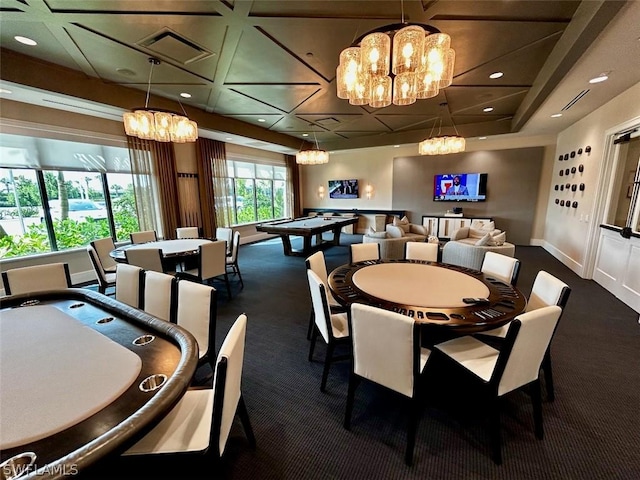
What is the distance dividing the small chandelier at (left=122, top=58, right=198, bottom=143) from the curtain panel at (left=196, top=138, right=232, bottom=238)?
10.6ft

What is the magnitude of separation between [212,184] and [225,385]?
22.1ft

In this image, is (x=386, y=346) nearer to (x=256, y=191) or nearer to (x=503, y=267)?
(x=503, y=267)

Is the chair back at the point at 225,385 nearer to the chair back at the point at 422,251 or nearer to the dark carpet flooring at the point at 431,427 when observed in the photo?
the dark carpet flooring at the point at 431,427

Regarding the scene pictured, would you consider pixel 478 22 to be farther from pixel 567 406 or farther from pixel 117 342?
pixel 117 342

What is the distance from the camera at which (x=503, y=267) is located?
2738 mm

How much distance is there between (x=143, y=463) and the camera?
113 centimetres

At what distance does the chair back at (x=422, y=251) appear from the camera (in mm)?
3488

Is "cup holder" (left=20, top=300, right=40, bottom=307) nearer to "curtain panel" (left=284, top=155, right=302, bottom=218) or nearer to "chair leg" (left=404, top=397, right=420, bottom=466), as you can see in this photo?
"chair leg" (left=404, top=397, right=420, bottom=466)

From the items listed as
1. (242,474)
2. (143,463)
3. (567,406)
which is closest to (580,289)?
(567,406)

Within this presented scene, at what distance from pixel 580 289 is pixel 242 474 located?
17.4 ft

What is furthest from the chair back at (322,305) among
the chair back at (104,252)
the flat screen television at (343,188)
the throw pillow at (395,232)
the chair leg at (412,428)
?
the flat screen television at (343,188)

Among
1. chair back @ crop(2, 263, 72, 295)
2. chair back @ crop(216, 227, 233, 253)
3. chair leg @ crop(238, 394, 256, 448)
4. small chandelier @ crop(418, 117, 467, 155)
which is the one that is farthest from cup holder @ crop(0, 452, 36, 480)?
small chandelier @ crop(418, 117, 467, 155)

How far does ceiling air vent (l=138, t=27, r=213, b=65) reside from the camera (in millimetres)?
2746

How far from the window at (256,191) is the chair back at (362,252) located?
17.9ft
